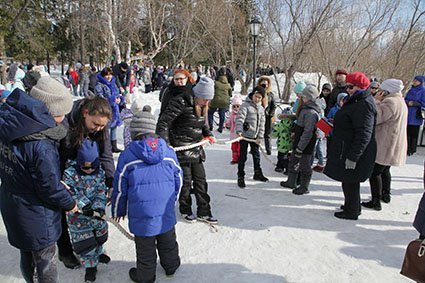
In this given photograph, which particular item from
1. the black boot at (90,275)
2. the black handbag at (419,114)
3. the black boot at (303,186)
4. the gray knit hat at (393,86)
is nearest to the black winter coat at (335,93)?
the gray knit hat at (393,86)

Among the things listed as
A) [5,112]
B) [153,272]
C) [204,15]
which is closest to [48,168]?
[5,112]

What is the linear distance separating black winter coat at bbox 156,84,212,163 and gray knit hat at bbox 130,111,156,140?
847 millimetres

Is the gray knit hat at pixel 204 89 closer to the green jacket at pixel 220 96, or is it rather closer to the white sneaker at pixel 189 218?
the white sneaker at pixel 189 218

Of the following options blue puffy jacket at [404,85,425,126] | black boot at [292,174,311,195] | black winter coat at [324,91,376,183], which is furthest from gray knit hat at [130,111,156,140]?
blue puffy jacket at [404,85,425,126]

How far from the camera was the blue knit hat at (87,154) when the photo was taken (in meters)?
2.66

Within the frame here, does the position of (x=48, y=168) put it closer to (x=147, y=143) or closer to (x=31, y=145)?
(x=31, y=145)

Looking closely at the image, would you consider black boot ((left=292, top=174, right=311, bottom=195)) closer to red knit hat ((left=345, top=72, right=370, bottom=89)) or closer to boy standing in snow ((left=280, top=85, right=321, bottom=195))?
boy standing in snow ((left=280, top=85, right=321, bottom=195))

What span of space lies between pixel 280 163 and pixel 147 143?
12.8 ft

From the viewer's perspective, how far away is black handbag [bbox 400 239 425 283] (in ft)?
6.68

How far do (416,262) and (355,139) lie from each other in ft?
6.20

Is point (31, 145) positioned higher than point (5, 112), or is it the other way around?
point (5, 112)

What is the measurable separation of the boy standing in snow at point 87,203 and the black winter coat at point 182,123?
3.28 feet

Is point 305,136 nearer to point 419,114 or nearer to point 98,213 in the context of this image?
point 98,213

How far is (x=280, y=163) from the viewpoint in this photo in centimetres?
606
